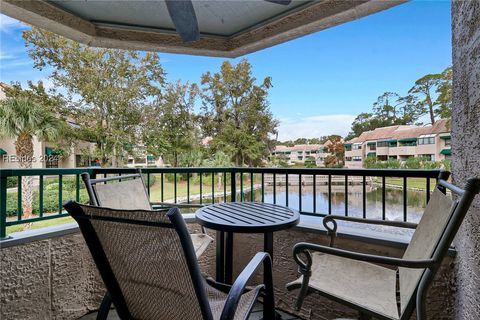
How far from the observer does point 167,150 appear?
13664 millimetres

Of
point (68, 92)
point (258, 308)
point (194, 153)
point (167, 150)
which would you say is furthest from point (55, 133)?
point (258, 308)

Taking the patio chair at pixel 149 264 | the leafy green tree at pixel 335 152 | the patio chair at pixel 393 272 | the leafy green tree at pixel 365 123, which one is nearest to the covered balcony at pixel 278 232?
the patio chair at pixel 393 272

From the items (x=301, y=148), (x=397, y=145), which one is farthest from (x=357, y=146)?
(x=301, y=148)

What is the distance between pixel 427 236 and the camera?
132cm

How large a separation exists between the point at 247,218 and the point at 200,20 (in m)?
2.30

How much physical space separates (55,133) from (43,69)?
3493 millimetres

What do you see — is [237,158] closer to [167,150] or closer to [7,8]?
[167,150]

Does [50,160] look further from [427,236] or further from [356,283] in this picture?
[427,236]

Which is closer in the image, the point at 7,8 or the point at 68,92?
the point at 7,8

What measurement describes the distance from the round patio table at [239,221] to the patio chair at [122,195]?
0.20m

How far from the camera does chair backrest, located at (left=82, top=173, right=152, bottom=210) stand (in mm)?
1916

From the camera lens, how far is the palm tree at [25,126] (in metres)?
8.59

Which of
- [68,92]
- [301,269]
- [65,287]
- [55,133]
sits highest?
[68,92]

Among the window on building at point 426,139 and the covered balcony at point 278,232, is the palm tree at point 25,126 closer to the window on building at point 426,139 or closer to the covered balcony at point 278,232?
the covered balcony at point 278,232
